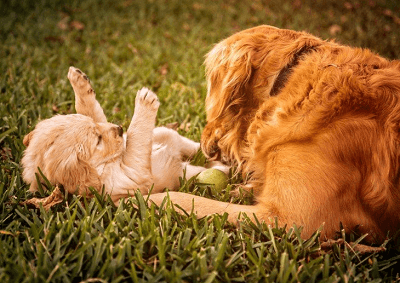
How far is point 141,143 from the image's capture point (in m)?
2.46

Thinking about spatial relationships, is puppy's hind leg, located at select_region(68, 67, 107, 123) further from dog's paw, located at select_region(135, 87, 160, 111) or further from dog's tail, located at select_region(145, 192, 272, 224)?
dog's tail, located at select_region(145, 192, 272, 224)

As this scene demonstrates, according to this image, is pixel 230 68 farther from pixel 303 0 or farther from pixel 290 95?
pixel 303 0

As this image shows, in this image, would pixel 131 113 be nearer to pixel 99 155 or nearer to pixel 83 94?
pixel 83 94

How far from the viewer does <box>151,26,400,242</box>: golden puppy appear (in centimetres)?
202

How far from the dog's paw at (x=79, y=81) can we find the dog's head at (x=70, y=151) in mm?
388

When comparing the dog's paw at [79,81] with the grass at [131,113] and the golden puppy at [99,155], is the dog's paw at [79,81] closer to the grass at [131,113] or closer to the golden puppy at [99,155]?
the golden puppy at [99,155]

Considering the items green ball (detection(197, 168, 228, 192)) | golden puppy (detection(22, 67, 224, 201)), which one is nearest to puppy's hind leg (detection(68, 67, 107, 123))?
golden puppy (detection(22, 67, 224, 201))

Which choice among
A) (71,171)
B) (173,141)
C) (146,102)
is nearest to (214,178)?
(173,141)

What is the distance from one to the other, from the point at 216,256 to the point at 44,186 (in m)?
1.20

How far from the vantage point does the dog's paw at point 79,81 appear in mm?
2715

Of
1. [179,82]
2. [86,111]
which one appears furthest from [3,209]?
[179,82]

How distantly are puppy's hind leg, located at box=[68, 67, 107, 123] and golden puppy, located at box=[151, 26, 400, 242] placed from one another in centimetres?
92

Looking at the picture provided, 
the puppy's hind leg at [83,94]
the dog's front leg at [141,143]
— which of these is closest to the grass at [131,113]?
the dog's front leg at [141,143]

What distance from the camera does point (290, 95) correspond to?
225 cm
